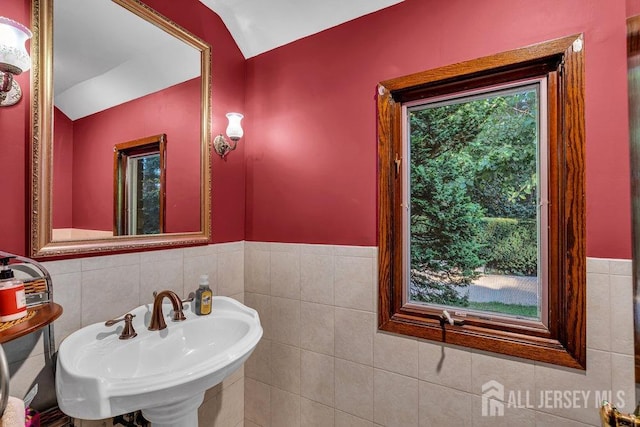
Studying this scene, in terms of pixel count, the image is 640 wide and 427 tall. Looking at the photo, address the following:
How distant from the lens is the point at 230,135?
5.43ft

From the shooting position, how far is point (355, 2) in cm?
146

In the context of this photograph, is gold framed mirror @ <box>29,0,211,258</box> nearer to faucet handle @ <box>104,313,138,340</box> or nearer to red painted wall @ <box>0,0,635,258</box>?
red painted wall @ <box>0,0,635,258</box>

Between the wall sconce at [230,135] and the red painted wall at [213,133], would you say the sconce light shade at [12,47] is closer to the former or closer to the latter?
the red painted wall at [213,133]

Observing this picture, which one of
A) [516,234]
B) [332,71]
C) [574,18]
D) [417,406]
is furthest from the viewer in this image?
[332,71]

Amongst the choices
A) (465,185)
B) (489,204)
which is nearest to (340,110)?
(465,185)

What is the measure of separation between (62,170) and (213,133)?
27.9 inches

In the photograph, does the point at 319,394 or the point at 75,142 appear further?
the point at 319,394

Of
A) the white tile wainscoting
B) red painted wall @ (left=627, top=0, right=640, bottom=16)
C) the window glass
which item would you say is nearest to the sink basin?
the white tile wainscoting

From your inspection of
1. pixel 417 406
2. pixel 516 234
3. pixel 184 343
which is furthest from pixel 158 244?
pixel 516 234

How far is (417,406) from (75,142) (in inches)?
68.4

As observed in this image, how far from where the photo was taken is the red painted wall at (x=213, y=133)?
3.25 feet

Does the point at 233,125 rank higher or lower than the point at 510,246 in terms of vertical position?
higher

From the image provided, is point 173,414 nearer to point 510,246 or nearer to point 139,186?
point 139,186

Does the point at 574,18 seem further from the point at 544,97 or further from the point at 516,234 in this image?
the point at 516,234
